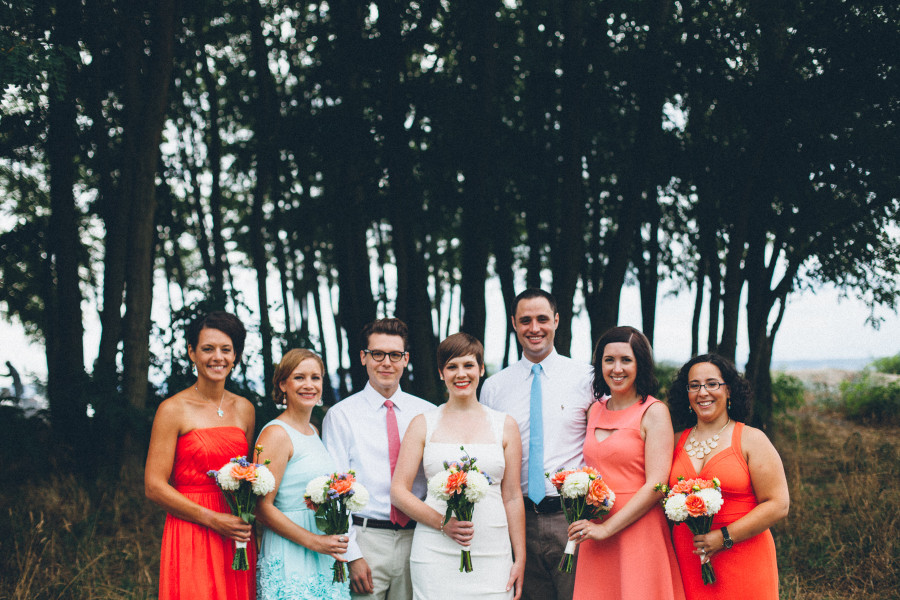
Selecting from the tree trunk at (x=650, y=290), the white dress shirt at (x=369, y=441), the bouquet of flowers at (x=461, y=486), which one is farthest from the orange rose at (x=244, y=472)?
the tree trunk at (x=650, y=290)

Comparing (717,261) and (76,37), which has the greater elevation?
(76,37)

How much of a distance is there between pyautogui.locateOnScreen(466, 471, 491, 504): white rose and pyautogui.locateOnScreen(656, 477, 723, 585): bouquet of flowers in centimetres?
102

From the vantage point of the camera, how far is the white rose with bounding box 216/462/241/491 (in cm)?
377

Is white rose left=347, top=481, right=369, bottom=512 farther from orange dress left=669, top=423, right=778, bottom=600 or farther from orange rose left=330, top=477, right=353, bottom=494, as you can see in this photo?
orange dress left=669, top=423, right=778, bottom=600


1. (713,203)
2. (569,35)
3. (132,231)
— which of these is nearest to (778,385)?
(713,203)

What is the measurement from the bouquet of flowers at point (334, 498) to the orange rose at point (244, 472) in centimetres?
33

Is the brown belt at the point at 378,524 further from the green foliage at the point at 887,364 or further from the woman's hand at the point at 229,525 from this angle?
the green foliage at the point at 887,364

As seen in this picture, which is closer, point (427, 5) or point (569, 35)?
point (569, 35)

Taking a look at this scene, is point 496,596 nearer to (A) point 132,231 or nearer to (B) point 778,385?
(A) point 132,231

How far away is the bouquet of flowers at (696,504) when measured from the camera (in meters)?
3.76

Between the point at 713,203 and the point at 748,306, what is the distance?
2.05 m

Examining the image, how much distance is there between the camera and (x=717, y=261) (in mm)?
14391

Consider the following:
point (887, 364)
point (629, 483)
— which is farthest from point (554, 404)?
point (887, 364)

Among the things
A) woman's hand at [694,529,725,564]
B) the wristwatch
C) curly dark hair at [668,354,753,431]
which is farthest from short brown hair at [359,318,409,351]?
the wristwatch
